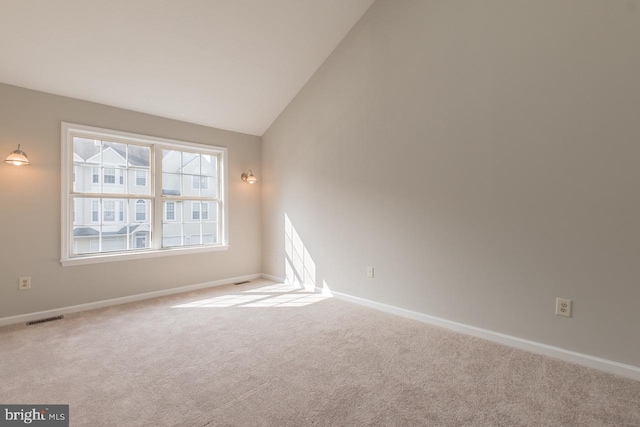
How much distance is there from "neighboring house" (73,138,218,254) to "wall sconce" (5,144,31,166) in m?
0.54

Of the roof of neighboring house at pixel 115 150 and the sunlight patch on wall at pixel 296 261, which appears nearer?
the roof of neighboring house at pixel 115 150

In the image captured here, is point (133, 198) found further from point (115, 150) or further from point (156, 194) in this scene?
point (115, 150)

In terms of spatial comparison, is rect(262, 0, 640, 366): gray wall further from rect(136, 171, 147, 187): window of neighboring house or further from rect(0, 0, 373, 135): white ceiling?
rect(136, 171, 147, 187): window of neighboring house

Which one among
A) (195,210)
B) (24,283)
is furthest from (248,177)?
(24,283)

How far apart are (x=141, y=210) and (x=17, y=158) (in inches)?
51.7

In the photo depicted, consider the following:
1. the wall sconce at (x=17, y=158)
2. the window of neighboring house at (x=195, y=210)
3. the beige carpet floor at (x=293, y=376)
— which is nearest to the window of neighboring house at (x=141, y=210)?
the window of neighboring house at (x=195, y=210)

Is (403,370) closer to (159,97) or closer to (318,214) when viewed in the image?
(318,214)

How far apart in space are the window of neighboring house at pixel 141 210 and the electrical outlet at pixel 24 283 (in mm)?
1200

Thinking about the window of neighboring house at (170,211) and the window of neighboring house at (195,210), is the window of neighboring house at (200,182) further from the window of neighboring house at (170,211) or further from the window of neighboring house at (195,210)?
the window of neighboring house at (170,211)

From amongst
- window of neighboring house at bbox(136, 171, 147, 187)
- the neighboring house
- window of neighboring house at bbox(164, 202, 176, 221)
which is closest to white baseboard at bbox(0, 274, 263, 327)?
Result: the neighboring house

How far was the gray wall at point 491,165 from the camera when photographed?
217 cm

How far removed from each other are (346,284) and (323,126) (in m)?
2.08

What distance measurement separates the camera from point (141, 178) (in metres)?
4.01

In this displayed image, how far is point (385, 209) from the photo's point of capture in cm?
346
